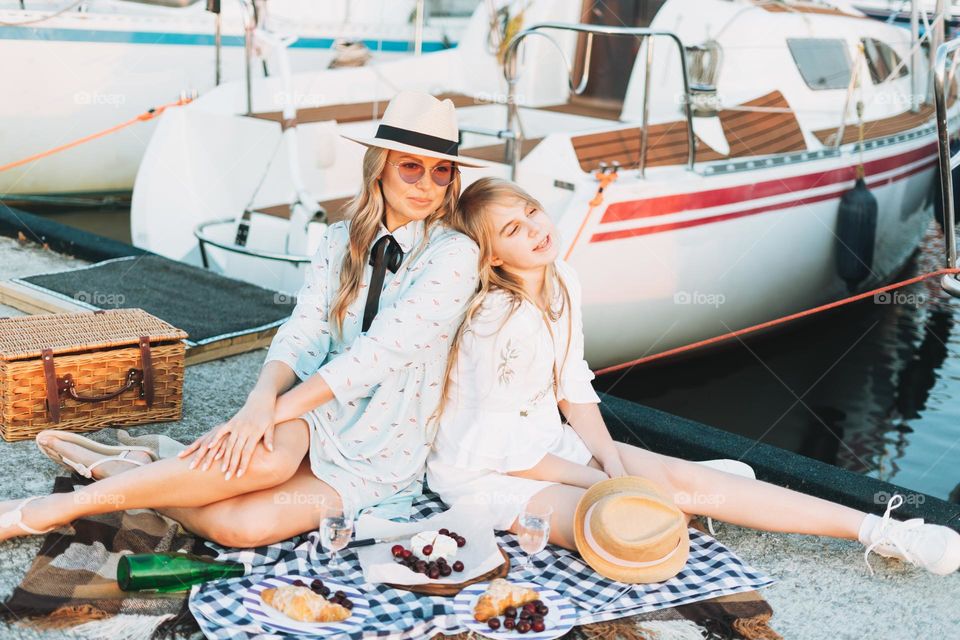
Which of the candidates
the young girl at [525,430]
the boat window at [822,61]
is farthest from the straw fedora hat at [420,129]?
the boat window at [822,61]

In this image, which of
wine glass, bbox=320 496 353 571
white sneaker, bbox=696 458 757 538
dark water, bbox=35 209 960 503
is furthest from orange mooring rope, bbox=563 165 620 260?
wine glass, bbox=320 496 353 571

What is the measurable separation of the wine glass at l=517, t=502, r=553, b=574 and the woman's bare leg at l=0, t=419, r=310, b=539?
0.64 m

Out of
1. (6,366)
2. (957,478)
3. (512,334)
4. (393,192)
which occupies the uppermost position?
(393,192)

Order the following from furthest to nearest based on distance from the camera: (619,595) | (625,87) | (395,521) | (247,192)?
(625,87), (247,192), (395,521), (619,595)

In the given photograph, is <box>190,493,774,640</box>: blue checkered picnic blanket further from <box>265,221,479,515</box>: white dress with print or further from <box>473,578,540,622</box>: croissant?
<box>265,221,479,515</box>: white dress with print

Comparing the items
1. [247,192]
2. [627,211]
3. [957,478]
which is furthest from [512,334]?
[247,192]

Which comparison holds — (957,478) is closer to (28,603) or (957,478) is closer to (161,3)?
(28,603)

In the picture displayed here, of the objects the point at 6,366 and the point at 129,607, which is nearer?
the point at 129,607

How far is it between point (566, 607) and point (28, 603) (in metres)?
1.33

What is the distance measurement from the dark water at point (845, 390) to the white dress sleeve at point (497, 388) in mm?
2914

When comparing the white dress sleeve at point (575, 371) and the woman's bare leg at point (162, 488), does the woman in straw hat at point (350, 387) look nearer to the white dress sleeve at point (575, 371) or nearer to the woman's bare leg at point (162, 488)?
the woman's bare leg at point (162, 488)

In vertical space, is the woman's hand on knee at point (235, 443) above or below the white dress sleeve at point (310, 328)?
below

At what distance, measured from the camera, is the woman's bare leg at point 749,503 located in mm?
3020

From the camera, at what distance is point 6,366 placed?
351 centimetres
